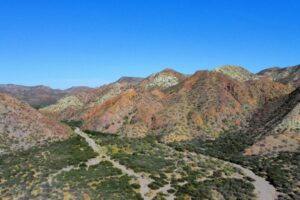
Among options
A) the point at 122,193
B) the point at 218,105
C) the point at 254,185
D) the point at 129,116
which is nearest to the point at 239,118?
the point at 218,105

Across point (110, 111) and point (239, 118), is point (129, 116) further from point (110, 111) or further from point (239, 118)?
point (239, 118)

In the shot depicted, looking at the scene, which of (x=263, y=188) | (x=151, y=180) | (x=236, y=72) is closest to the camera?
(x=263, y=188)

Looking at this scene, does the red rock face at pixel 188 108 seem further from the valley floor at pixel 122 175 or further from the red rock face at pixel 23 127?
the valley floor at pixel 122 175

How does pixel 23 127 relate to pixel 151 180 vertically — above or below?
above

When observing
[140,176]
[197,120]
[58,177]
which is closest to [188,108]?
Answer: [197,120]

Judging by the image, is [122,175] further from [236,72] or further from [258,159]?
[236,72]

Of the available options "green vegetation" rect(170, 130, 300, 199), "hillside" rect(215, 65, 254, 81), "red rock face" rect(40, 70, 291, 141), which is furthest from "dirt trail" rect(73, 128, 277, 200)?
"hillside" rect(215, 65, 254, 81)

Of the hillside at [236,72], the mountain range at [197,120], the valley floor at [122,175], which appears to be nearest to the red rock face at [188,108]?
the mountain range at [197,120]

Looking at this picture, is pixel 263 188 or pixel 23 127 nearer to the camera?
pixel 263 188

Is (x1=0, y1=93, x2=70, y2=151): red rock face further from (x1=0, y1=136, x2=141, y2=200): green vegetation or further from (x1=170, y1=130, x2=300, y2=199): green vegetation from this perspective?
(x1=170, y1=130, x2=300, y2=199): green vegetation
